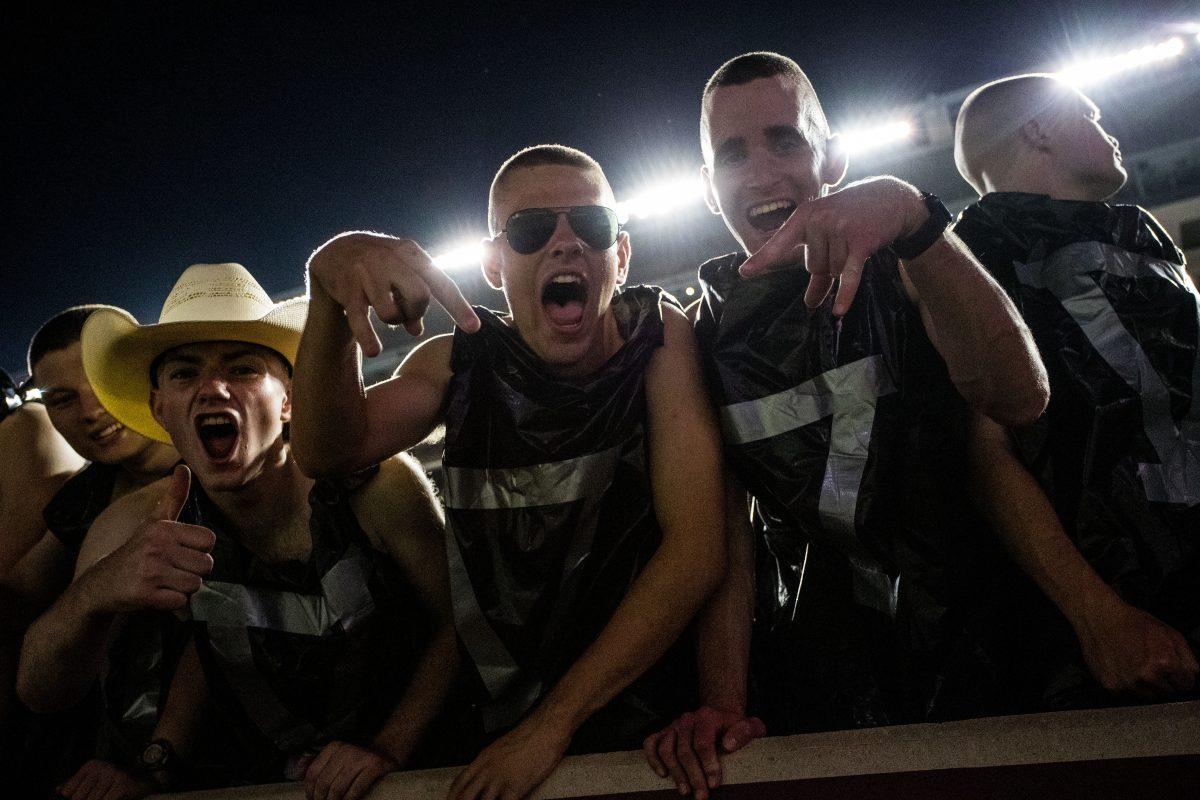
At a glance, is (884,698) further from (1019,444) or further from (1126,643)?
(1019,444)

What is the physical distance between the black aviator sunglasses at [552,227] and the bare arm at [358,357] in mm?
318

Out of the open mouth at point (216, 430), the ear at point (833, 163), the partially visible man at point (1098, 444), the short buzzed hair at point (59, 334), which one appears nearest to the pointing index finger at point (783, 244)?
the partially visible man at point (1098, 444)

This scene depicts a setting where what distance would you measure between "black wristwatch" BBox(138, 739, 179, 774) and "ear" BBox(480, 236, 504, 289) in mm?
1393

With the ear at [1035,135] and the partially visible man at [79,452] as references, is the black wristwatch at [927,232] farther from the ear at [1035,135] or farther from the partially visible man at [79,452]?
the partially visible man at [79,452]

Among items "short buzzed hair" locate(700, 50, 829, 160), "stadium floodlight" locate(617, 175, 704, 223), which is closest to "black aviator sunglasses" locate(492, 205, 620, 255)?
"short buzzed hair" locate(700, 50, 829, 160)

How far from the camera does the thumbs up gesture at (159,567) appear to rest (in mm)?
1634

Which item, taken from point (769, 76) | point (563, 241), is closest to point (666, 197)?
point (769, 76)

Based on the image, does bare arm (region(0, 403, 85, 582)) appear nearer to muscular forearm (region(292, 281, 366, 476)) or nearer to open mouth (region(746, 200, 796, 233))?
muscular forearm (region(292, 281, 366, 476))

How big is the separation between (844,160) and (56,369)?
292 centimetres

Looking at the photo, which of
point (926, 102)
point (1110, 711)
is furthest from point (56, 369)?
point (926, 102)

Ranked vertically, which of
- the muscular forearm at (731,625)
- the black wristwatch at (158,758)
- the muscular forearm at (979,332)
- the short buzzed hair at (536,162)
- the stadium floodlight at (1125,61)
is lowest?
the black wristwatch at (158,758)

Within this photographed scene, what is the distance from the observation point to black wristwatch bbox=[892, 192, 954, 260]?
4.35 feet

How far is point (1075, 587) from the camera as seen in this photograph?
61.9 inches

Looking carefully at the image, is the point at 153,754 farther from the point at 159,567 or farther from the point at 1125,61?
the point at 1125,61
